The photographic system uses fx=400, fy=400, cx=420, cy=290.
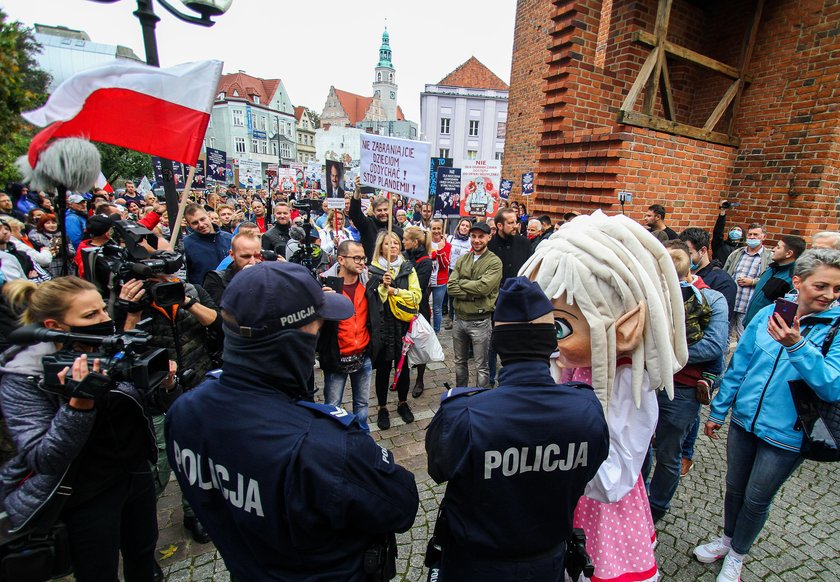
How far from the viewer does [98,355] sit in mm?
1672

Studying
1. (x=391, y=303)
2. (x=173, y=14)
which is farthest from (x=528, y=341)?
(x=173, y=14)

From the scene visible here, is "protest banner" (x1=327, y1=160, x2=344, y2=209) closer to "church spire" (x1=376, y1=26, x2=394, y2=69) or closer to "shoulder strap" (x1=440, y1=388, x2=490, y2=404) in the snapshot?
"shoulder strap" (x1=440, y1=388, x2=490, y2=404)

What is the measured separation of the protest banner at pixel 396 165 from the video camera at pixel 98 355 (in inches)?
135

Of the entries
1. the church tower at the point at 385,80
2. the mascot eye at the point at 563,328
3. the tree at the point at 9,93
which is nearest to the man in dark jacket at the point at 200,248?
the mascot eye at the point at 563,328

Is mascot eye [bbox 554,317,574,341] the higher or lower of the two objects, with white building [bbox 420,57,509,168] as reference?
lower

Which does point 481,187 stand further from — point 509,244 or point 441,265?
point 509,244

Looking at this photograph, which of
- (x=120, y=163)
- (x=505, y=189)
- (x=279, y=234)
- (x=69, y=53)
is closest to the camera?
(x=279, y=234)

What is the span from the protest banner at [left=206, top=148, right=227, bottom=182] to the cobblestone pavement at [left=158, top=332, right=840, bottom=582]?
9.71m

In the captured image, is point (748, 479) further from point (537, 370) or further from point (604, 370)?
point (537, 370)

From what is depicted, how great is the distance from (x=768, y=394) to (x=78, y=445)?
11.7ft

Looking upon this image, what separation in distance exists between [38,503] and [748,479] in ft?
12.6

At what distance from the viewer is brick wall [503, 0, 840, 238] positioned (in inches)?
180

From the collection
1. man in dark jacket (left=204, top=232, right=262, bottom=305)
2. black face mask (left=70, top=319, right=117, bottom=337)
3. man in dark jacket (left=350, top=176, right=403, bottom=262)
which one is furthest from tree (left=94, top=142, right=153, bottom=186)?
black face mask (left=70, top=319, right=117, bottom=337)

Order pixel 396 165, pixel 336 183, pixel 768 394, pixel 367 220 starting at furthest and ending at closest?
pixel 336 183, pixel 367 220, pixel 396 165, pixel 768 394
